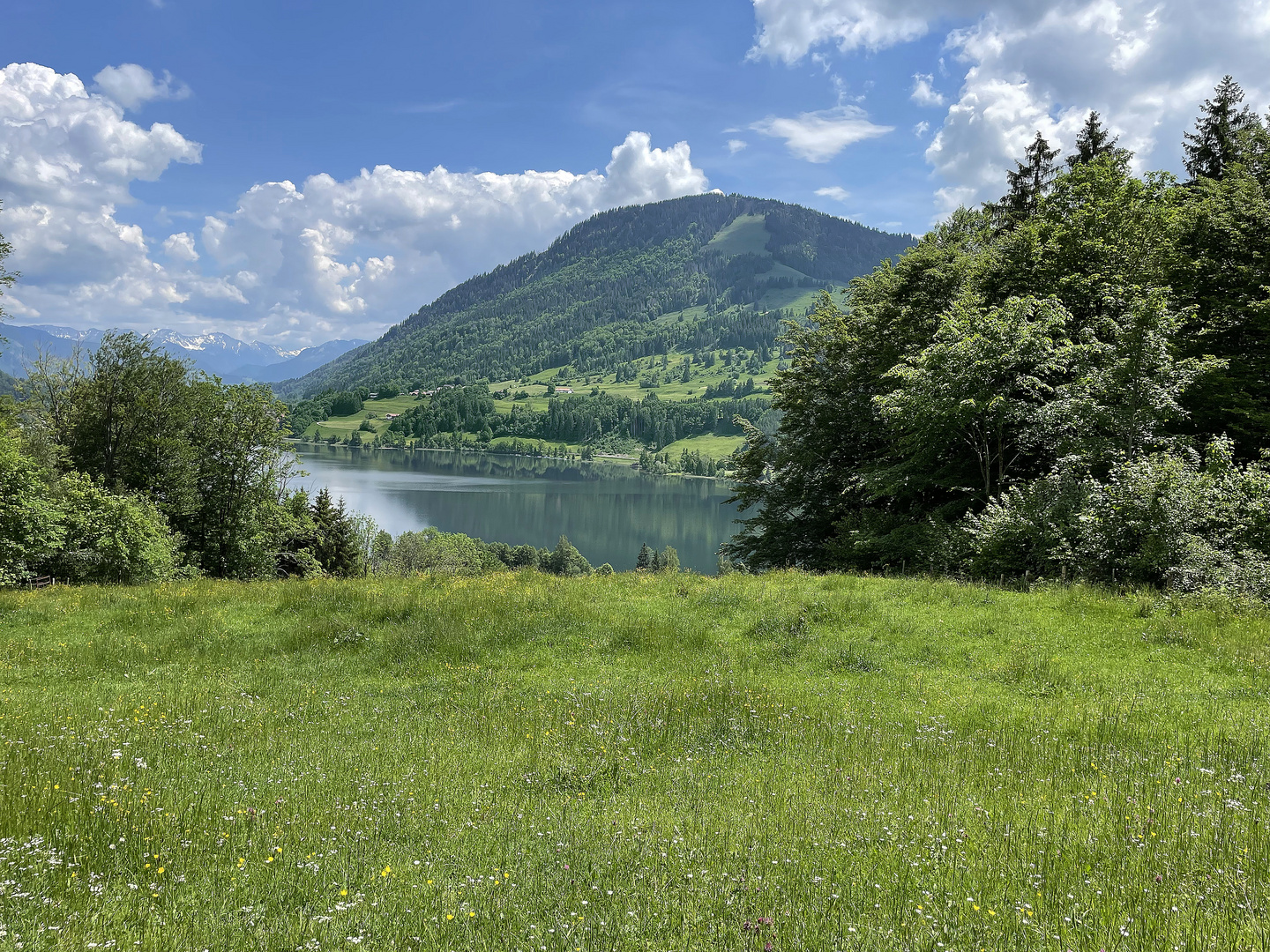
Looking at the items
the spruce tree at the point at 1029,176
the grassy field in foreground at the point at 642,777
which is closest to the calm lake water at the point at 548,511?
the spruce tree at the point at 1029,176

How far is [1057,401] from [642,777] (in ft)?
62.0

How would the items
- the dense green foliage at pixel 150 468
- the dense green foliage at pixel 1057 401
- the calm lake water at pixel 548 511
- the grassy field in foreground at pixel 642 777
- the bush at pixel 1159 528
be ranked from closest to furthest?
the grassy field in foreground at pixel 642 777
the bush at pixel 1159 528
the dense green foliage at pixel 1057 401
the dense green foliage at pixel 150 468
the calm lake water at pixel 548 511

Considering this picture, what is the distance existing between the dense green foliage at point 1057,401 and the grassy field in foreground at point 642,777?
392 centimetres

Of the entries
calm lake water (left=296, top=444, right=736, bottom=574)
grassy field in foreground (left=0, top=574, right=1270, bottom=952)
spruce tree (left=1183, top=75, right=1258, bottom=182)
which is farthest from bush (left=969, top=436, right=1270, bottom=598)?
calm lake water (left=296, top=444, right=736, bottom=574)

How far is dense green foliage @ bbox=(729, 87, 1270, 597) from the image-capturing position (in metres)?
15.1

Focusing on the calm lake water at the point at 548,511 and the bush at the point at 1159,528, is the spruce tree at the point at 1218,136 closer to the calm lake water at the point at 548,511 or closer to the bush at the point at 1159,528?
the bush at the point at 1159,528

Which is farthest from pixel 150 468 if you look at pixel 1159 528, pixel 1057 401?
pixel 1159 528

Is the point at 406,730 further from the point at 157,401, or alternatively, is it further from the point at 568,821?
the point at 157,401

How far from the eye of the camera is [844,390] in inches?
1243

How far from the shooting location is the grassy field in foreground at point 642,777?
3986 mm

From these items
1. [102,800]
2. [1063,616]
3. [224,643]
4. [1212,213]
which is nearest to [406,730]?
[102,800]

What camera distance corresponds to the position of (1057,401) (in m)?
19.6

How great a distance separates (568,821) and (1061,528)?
1588 cm

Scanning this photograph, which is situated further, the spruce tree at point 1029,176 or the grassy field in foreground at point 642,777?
the spruce tree at point 1029,176
